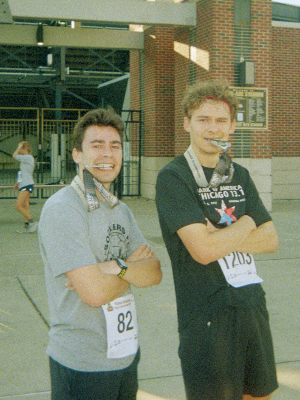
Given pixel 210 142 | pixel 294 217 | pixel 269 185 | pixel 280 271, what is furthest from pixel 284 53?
pixel 210 142

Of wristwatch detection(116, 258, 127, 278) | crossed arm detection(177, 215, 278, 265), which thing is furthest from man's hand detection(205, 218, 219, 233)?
wristwatch detection(116, 258, 127, 278)

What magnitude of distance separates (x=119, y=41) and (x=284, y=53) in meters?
4.92

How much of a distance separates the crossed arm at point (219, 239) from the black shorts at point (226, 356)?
25 cm

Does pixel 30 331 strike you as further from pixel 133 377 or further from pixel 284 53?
pixel 284 53

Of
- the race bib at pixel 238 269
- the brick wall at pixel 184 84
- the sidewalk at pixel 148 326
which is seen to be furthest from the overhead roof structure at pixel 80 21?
the race bib at pixel 238 269

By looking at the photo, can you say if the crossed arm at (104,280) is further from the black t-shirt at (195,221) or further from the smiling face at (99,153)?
the smiling face at (99,153)

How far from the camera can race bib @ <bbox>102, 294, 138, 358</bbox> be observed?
7.24 feet

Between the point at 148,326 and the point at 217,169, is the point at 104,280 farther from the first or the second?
the point at 148,326

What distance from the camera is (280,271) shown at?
719cm

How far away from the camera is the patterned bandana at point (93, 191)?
7.38 feet

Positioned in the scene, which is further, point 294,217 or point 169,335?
point 294,217

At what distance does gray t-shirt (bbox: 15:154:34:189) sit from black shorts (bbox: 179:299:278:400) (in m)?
8.75

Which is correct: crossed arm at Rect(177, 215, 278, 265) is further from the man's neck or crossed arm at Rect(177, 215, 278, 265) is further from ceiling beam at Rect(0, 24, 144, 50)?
ceiling beam at Rect(0, 24, 144, 50)

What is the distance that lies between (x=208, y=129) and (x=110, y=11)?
40.0 feet
